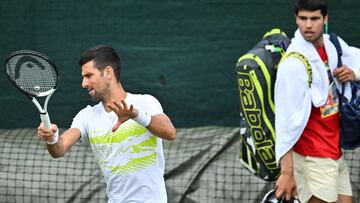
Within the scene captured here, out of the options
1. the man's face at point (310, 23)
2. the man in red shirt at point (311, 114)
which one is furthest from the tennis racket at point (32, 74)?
the man's face at point (310, 23)

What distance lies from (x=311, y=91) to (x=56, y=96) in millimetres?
2679

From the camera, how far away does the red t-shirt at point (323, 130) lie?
5773 mm

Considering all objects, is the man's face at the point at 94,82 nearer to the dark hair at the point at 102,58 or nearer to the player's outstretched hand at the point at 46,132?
the dark hair at the point at 102,58

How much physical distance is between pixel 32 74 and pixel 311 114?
161cm

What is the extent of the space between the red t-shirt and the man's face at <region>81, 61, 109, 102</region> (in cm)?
123

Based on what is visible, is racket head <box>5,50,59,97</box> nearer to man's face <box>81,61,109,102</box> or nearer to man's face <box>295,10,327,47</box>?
man's face <box>81,61,109,102</box>

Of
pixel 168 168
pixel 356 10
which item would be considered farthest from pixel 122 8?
pixel 356 10

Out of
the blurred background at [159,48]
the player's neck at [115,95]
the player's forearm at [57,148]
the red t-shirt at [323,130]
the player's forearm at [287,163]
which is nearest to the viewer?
the player's forearm at [57,148]

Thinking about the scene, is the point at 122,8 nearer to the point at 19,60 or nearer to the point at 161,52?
the point at 161,52

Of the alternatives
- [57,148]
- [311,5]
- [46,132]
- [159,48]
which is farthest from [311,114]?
[159,48]

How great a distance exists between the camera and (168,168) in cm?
732

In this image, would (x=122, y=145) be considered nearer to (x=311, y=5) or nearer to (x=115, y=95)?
(x=115, y=95)

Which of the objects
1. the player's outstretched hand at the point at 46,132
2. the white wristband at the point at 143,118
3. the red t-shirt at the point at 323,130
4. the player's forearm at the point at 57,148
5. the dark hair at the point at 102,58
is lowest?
the red t-shirt at the point at 323,130

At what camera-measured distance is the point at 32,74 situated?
17.6 ft
